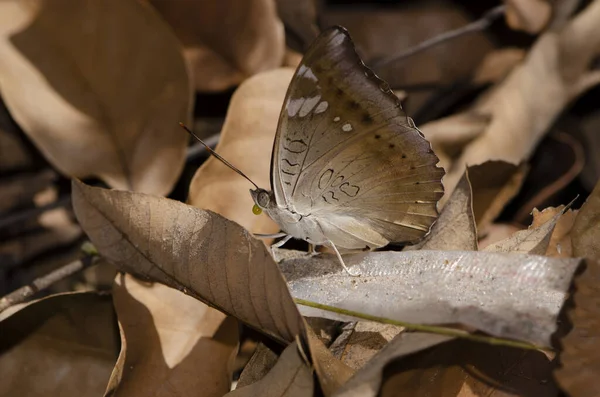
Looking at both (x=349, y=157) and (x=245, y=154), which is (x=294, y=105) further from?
(x=245, y=154)

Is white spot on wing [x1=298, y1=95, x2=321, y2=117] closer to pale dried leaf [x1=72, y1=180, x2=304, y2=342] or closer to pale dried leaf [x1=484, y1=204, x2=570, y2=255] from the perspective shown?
pale dried leaf [x1=72, y1=180, x2=304, y2=342]

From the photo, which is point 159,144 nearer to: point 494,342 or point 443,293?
point 443,293

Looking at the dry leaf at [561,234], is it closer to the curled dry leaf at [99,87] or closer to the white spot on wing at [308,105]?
the white spot on wing at [308,105]

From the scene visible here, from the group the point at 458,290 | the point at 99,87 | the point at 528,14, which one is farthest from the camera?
the point at 528,14

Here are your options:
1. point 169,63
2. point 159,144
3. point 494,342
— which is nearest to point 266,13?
point 169,63

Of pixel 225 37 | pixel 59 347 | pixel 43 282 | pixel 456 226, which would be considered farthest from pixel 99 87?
pixel 456 226
